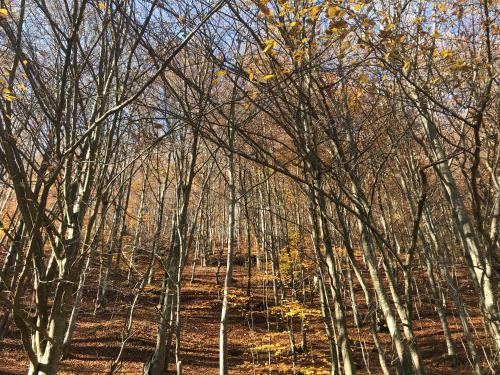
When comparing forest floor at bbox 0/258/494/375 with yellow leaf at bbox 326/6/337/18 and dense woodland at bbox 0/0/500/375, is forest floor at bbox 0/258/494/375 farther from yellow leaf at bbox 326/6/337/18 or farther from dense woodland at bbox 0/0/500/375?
yellow leaf at bbox 326/6/337/18

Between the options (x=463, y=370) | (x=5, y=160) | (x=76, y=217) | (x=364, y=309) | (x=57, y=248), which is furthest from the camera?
(x=364, y=309)

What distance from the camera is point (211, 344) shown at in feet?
39.9

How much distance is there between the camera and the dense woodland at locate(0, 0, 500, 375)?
6.95ft

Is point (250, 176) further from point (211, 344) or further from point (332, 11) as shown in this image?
point (332, 11)

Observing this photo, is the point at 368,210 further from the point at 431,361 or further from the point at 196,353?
the point at 431,361

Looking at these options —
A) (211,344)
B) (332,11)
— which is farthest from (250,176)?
(332,11)

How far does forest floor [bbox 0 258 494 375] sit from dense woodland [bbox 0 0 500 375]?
0.29 feet

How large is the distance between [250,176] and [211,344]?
5.76 m

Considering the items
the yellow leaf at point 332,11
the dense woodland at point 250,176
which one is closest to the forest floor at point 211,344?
the dense woodland at point 250,176

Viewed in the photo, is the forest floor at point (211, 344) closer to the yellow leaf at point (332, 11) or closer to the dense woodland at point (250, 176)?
the dense woodland at point (250, 176)

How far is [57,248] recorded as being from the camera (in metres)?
2.71

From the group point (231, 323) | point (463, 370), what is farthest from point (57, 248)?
point (231, 323)

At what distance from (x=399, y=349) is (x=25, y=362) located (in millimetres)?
10200

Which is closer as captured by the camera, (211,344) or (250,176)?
(250,176)
